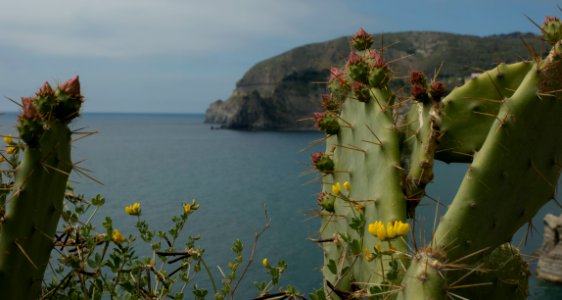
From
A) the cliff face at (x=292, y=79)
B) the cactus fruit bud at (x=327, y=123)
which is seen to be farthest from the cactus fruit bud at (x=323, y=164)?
the cliff face at (x=292, y=79)

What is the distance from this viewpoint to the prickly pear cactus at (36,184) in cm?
162

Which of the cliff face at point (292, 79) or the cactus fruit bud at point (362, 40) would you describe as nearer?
the cactus fruit bud at point (362, 40)

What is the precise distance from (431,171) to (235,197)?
43.4 meters

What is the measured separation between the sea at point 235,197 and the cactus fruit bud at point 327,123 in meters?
0.16

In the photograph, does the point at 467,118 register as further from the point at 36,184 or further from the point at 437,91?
the point at 36,184

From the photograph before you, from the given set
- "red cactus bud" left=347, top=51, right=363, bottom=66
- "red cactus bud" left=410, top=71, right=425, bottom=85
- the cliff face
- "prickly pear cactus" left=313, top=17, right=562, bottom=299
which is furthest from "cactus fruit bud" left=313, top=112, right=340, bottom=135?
the cliff face

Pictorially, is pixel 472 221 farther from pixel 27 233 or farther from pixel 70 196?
pixel 70 196

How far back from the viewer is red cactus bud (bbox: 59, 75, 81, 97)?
5.38 feet

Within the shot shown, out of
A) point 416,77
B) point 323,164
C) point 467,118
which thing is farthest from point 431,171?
point 323,164

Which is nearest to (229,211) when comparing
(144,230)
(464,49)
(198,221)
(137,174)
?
(198,221)

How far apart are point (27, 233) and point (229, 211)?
3648 centimetres

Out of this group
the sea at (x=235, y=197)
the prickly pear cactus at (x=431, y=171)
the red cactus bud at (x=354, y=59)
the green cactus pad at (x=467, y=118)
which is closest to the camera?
the prickly pear cactus at (x=431, y=171)

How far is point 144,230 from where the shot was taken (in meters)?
2.65

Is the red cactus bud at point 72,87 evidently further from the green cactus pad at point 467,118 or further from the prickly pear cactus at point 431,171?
the green cactus pad at point 467,118
